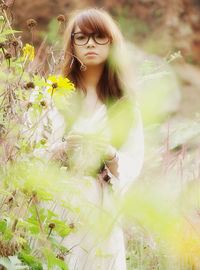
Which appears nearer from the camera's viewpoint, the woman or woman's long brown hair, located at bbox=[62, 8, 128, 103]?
the woman

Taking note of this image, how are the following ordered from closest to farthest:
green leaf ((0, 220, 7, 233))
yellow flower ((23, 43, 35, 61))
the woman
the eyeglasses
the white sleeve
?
green leaf ((0, 220, 7, 233)), yellow flower ((23, 43, 35, 61)), the woman, the white sleeve, the eyeglasses

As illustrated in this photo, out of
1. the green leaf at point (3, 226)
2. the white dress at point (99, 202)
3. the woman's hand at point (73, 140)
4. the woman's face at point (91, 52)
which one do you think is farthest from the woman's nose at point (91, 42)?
the green leaf at point (3, 226)

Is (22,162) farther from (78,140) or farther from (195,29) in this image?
(195,29)

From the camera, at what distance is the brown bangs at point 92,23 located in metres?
1.25

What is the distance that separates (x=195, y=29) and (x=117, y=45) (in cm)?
447

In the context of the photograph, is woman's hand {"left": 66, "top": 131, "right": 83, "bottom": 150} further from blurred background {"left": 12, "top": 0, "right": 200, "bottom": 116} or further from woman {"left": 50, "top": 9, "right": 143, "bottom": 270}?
blurred background {"left": 12, "top": 0, "right": 200, "bottom": 116}

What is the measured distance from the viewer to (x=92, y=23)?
125cm

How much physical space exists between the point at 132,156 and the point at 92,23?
18.4 inches

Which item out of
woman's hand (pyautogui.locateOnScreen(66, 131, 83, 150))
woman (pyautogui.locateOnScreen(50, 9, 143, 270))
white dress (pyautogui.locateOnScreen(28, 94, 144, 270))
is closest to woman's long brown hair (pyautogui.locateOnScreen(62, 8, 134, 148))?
woman (pyautogui.locateOnScreen(50, 9, 143, 270))

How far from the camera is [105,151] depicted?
3.07 ft

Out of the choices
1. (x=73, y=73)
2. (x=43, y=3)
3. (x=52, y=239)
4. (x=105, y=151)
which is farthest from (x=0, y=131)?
(x=43, y=3)

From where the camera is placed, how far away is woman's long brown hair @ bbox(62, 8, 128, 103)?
126cm

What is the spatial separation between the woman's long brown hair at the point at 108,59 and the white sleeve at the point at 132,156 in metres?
0.15

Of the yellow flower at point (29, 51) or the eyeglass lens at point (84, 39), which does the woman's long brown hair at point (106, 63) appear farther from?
the yellow flower at point (29, 51)
